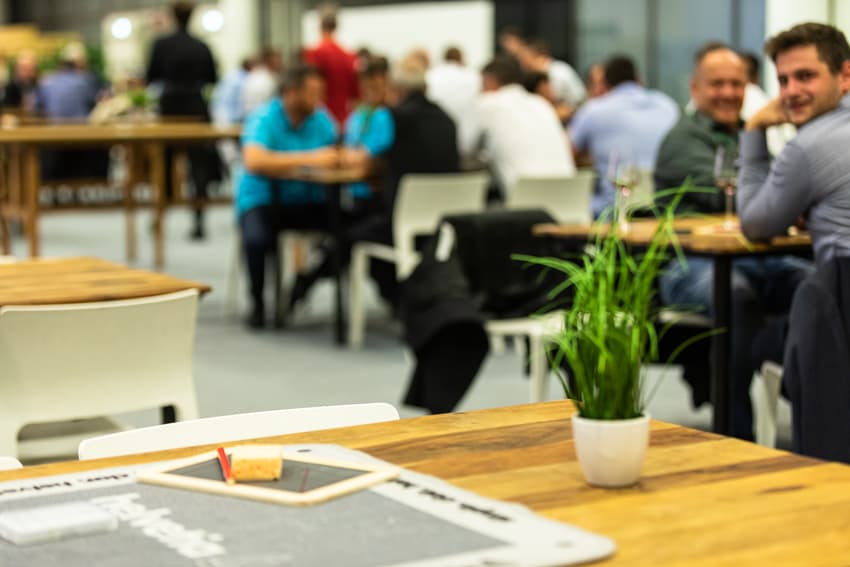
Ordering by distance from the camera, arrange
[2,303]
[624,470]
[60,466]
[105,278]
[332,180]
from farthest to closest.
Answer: [332,180], [105,278], [2,303], [60,466], [624,470]

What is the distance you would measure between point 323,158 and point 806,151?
154 inches

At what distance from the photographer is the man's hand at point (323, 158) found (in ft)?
23.0

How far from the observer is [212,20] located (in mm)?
22391

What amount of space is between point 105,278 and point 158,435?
5.40 ft

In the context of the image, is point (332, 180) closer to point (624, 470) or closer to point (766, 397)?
point (766, 397)

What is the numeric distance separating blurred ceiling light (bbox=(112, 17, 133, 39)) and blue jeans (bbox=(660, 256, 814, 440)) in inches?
835

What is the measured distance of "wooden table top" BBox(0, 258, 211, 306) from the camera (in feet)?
10.1

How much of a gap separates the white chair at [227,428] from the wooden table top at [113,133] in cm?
641

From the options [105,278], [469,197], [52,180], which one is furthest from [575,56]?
[105,278]

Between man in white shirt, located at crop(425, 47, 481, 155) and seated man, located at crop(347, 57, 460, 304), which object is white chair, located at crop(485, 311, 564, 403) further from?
man in white shirt, located at crop(425, 47, 481, 155)

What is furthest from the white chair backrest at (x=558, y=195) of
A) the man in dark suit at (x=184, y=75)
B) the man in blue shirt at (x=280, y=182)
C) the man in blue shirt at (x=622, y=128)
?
the man in dark suit at (x=184, y=75)

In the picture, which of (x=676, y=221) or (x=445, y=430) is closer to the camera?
(x=445, y=430)

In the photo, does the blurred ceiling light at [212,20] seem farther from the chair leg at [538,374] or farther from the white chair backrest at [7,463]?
the white chair backrest at [7,463]

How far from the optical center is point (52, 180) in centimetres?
1045
